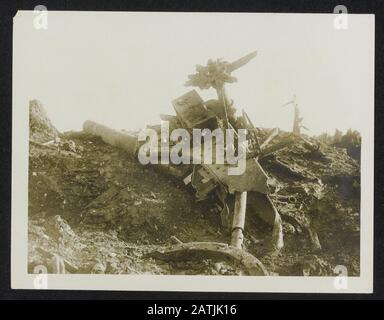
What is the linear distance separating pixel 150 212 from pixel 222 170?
1.30 feet

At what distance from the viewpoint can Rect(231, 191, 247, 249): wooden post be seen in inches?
87.4

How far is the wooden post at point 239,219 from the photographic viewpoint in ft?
7.29

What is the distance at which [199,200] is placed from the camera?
2.24 metres

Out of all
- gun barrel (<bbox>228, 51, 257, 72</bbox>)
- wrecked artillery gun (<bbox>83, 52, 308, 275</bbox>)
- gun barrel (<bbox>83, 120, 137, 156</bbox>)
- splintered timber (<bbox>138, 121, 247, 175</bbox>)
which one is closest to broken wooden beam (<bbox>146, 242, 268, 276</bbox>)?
wrecked artillery gun (<bbox>83, 52, 308, 275</bbox>)

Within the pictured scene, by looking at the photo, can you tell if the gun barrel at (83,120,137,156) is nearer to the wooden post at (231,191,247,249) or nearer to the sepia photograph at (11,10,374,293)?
the sepia photograph at (11,10,374,293)

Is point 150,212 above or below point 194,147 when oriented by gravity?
below

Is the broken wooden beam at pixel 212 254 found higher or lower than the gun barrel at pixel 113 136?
lower
